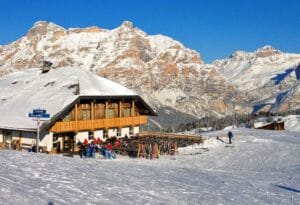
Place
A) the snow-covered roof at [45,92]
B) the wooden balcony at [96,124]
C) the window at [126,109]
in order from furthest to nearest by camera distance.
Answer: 1. the window at [126,109]
2. the snow-covered roof at [45,92]
3. the wooden balcony at [96,124]

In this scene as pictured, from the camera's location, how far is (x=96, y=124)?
4222 cm

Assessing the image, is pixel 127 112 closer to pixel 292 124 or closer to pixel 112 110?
pixel 112 110

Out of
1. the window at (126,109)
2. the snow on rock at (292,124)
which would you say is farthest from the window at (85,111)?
the snow on rock at (292,124)

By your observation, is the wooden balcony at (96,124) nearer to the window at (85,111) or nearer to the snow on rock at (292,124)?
the window at (85,111)

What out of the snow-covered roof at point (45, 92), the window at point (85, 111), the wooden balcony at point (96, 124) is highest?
the snow-covered roof at point (45, 92)

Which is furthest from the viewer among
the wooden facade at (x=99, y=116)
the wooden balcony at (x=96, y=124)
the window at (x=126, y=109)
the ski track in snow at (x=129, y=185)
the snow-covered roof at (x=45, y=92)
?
the window at (x=126, y=109)

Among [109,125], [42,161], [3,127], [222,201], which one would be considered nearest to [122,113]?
[109,125]

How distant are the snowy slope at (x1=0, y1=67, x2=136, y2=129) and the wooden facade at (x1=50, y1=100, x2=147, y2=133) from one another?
107cm

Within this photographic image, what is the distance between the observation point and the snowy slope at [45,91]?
3909cm

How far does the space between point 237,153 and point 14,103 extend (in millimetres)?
19984

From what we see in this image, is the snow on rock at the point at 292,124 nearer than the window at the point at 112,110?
No

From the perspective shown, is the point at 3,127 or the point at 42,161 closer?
the point at 42,161

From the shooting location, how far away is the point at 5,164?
18.6 metres

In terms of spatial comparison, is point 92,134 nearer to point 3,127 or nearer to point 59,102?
point 59,102
